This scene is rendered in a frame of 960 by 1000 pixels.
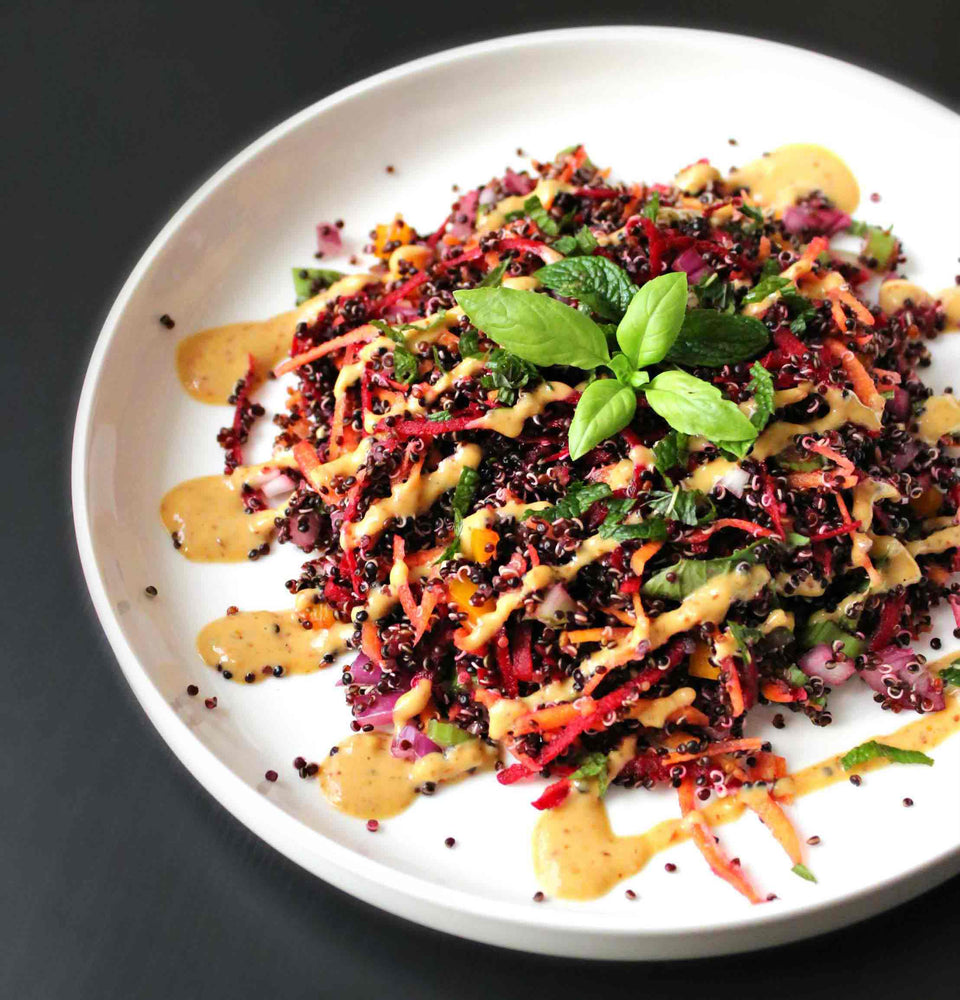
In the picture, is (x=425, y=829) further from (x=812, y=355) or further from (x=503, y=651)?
(x=812, y=355)

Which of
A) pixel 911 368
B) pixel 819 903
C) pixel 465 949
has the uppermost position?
pixel 911 368

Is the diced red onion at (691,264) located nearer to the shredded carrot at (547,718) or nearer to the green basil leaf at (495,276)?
the green basil leaf at (495,276)

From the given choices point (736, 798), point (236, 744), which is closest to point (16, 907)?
point (236, 744)

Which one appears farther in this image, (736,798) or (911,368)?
(911,368)

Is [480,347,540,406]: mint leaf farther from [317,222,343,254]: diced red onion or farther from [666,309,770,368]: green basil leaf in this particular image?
[317,222,343,254]: diced red onion

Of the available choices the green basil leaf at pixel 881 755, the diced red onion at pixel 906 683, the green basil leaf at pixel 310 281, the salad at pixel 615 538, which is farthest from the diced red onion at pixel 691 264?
the green basil leaf at pixel 881 755

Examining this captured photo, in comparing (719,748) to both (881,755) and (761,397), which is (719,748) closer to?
(881,755)
